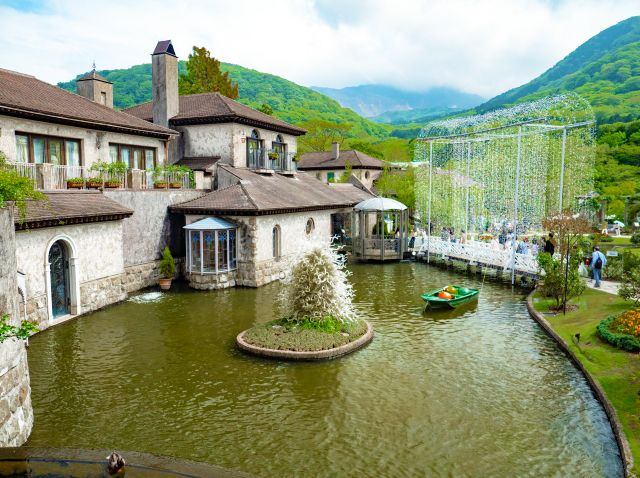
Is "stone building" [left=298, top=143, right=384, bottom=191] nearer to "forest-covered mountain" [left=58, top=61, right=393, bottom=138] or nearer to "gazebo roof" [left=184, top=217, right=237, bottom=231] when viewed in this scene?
"gazebo roof" [left=184, top=217, right=237, bottom=231]

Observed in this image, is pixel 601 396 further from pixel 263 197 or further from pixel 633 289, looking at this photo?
pixel 263 197

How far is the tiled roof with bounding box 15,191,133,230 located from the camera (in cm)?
1806

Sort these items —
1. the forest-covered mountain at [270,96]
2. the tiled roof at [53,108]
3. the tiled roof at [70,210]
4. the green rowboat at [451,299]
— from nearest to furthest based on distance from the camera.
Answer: the tiled roof at [70,210]
the tiled roof at [53,108]
the green rowboat at [451,299]
the forest-covered mountain at [270,96]

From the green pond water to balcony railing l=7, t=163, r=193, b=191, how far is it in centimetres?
656

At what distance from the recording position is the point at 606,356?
A: 1516 centimetres

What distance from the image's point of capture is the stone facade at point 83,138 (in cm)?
2153

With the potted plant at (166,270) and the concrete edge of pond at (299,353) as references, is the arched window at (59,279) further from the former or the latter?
the concrete edge of pond at (299,353)

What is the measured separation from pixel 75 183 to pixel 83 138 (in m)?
3.22

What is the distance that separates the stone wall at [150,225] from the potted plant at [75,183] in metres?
1.20

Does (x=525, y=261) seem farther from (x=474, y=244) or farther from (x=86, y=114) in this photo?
(x=86, y=114)

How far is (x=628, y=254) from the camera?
2491cm

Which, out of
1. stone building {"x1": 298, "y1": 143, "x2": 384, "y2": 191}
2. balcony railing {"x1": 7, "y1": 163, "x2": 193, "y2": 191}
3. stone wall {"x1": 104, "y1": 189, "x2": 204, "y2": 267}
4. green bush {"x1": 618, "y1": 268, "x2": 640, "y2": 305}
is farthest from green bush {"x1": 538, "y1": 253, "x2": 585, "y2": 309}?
stone building {"x1": 298, "y1": 143, "x2": 384, "y2": 191}

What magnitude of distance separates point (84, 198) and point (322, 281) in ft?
40.6

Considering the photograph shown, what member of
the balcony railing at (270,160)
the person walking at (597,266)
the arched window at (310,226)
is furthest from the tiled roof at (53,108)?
the person walking at (597,266)
